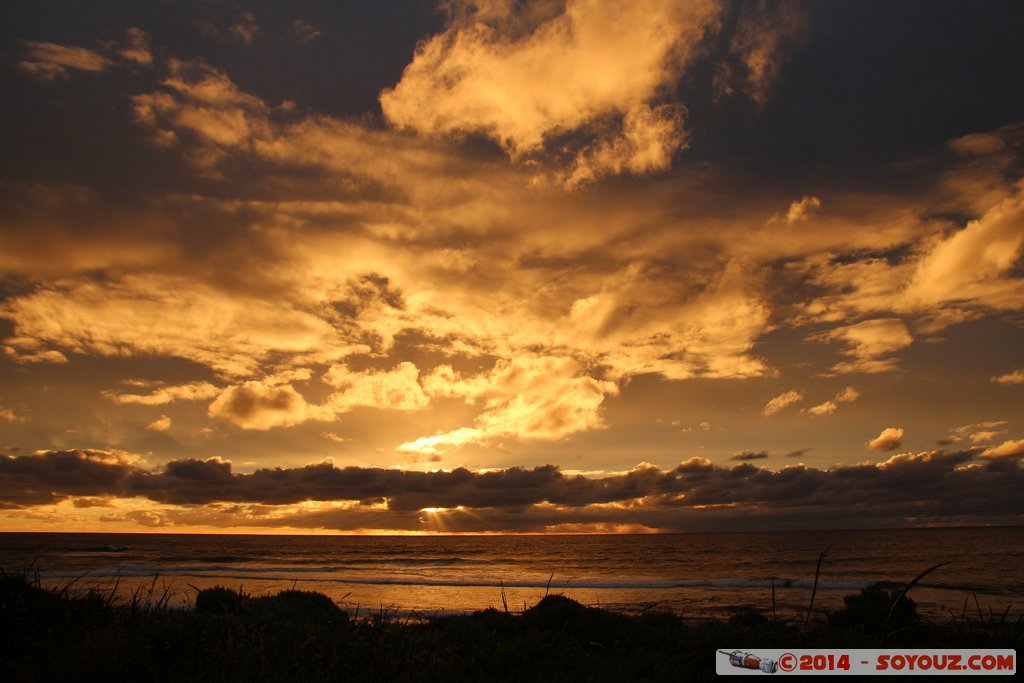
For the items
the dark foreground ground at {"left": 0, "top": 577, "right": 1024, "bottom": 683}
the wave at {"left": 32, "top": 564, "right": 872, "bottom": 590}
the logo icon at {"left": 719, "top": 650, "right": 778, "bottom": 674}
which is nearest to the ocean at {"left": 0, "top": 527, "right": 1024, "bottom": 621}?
the wave at {"left": 32, "top": 564, "right": 872, "bottom": 590}

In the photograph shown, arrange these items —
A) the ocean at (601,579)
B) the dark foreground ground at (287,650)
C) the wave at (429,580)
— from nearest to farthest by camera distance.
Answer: the dark foreground ground at (287,650), the ocean at (601,579), the wave at (429,580)

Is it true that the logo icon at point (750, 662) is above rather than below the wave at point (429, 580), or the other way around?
above

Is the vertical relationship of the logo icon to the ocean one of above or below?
above

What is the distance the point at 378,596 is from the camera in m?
41.2

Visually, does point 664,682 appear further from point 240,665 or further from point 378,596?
point 378,596

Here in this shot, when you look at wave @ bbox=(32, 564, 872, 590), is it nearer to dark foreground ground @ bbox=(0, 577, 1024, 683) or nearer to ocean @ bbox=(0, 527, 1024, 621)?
ocean @ bbox=(0, 527, 1024, 621)

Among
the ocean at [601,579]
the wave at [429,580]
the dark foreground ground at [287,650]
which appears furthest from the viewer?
the wave at [429,580]

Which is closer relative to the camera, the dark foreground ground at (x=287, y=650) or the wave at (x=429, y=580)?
the dark foreground ground at (x=287, y=650)

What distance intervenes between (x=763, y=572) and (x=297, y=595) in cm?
4581

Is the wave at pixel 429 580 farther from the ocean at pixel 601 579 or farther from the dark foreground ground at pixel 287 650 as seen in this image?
the dark foreground ground at pixel 287 650

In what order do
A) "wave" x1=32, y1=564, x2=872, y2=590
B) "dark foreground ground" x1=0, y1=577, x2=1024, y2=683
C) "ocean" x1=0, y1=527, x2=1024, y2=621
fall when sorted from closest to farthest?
1. "dark foreground ground" x1=0, y1=577, x2=1024, y2=683
2. "ocean" x1=0, y1=527, x2=1024, y2=621
3. "wave" x1=32, y1=564, x2=872, y2=590

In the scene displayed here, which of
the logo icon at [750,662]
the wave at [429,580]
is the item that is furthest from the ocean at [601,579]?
the logo icon at [750,662]

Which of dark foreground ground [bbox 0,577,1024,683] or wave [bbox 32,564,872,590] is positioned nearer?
dark foreground ground [bbox 0,577,1024,683]

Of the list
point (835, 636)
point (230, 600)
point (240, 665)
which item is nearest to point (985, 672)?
point (835, 636)
